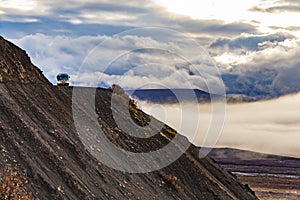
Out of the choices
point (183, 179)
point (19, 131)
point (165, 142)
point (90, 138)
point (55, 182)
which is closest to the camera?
point (55, 182)

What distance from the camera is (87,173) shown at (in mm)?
37312

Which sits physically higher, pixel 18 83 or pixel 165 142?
pixel 18 83

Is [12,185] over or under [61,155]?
under

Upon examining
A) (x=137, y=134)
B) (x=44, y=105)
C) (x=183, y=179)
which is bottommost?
(x=183, y=179)

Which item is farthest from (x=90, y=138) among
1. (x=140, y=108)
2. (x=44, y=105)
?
(x=140, y=108)

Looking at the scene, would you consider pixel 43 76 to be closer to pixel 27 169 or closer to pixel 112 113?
pixel 112 113

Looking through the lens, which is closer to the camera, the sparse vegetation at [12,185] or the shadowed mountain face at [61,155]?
the sparse vegetation at [12,185]

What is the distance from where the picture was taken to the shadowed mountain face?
32562 mm

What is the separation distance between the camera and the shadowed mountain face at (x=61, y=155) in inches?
1282

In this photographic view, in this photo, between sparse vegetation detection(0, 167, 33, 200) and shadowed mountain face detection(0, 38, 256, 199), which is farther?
shadowed mountain face detection(0, 38, 256, 199)

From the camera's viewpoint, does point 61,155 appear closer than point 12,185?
No

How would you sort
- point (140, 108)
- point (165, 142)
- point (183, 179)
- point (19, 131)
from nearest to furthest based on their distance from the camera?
point (19, 131), point (183, 179), point (165, 142), point (140, 108)

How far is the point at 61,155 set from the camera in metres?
36.6

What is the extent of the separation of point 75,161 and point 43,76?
14490 mm
